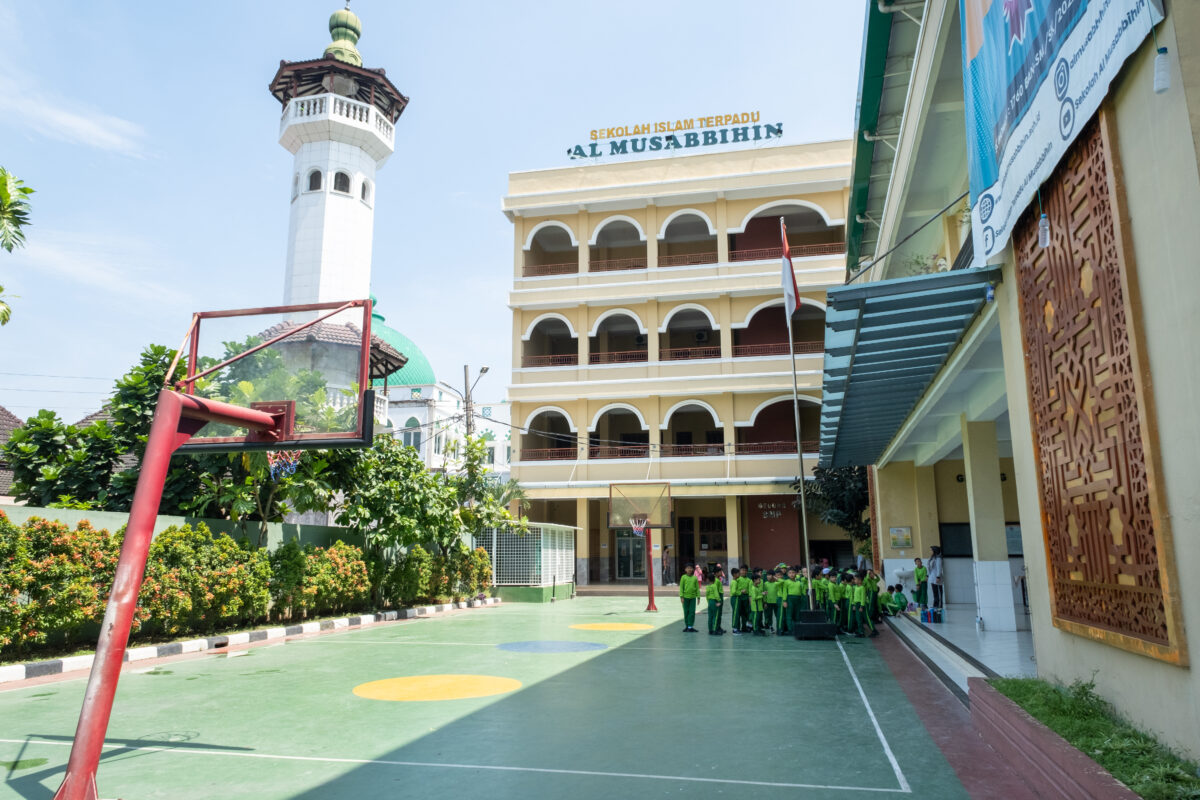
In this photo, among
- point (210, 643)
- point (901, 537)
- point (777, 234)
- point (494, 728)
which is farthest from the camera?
point (777, 234)

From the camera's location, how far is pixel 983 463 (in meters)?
12.1

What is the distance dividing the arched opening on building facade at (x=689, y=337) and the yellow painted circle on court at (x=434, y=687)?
67.8 ft

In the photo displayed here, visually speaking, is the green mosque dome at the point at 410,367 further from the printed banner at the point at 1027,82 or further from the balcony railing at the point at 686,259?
the printed banner at the point at 1027,82

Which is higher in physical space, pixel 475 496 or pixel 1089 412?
pixel 475 496

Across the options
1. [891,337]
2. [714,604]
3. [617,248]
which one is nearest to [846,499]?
[714,604]

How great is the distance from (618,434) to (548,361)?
13.3ft

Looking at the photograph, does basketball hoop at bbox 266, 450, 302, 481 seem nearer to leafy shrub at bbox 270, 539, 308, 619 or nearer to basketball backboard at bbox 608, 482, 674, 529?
leafy shrub at bbox 270, 539, 308, 619

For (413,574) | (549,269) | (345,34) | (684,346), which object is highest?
(345,34)

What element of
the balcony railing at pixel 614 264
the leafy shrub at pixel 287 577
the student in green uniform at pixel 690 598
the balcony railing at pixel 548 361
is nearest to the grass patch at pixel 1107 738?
the student in green uniform at pixel 690 598

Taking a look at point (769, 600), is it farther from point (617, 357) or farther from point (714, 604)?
point (617, 357)

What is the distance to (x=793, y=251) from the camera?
28719mm

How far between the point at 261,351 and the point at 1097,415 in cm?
743

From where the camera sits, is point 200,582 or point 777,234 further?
point 777,234

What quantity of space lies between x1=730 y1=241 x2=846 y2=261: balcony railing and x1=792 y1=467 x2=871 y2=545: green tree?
321 inches
